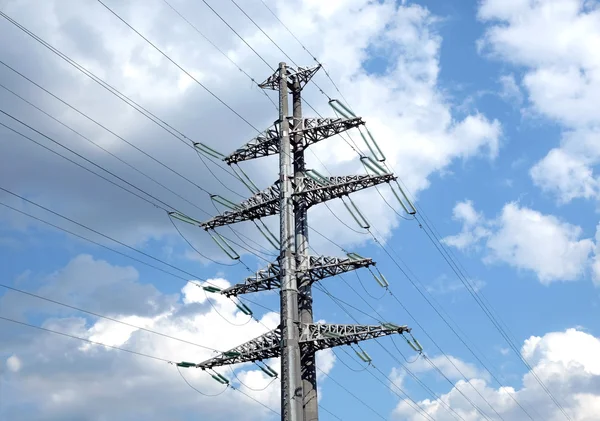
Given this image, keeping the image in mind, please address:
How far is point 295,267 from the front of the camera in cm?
4241

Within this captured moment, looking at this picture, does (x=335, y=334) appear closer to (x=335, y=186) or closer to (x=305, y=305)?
(x=305, y=305)

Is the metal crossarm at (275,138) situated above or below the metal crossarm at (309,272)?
above

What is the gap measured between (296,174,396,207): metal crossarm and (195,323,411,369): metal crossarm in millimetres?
7255

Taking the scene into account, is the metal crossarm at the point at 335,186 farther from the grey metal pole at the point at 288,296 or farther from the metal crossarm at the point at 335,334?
the metal crossarm at the point at 335,334

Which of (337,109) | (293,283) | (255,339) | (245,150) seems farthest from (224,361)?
(337,109)

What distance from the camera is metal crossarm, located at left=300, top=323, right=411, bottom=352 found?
39.6 meters

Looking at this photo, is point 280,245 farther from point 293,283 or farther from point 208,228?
point 208,228

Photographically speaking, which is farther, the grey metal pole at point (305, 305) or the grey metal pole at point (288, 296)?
the grey metal pole at point (305, 305)

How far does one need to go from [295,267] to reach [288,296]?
201 cm

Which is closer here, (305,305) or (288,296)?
(288,296)

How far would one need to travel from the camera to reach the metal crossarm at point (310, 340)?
3975cm

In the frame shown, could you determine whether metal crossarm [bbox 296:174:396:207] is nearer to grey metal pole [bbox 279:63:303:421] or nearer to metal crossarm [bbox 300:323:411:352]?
grey metal pole [bbox 279:63:303:421]

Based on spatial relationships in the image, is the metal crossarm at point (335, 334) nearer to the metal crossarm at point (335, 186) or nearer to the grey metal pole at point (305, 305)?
the grey metal pole at point (305, 305)

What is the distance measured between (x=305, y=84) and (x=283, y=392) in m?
20.2
